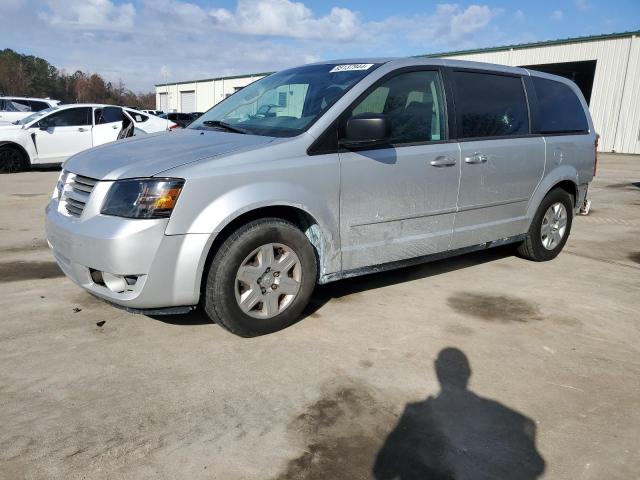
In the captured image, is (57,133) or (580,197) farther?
→ (57,133)

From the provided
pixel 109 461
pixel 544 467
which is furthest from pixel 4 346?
pixel 544 467

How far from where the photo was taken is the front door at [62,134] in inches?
482

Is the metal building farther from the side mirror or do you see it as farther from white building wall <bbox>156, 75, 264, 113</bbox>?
the side mirror

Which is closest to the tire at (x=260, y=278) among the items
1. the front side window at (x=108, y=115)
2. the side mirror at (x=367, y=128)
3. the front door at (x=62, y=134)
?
the side mirror at (x=367, y=128)

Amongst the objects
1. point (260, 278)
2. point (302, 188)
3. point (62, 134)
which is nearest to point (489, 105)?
point (302, 188)

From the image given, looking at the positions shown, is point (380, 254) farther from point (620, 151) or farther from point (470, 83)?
point (620, 151)

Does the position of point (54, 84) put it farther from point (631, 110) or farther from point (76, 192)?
point (76, 192)

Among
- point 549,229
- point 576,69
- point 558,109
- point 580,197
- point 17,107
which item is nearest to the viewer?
point 558,109

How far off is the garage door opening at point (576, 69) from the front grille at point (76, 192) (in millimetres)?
27454

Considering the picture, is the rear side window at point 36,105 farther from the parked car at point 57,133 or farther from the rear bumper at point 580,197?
the rear bumper at point 580,197

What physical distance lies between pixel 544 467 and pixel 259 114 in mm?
3059

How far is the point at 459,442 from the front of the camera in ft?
8.32

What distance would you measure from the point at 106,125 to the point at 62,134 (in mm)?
1070

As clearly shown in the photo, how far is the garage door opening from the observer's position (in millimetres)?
27419
